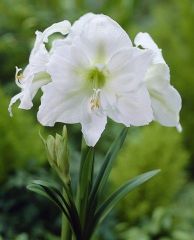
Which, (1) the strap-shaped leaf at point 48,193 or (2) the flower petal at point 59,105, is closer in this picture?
(2) the flower petal at point 59,105

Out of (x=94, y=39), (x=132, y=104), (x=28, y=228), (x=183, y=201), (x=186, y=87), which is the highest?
(x=94, y=39)

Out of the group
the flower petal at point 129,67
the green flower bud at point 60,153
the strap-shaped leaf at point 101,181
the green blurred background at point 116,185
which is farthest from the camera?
the green blurred background at point 116,185

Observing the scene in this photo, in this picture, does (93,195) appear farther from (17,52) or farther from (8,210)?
(17,52)

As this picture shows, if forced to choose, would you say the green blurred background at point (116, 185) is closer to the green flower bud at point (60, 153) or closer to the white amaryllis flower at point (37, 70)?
the green flower bud at point (60, 153)

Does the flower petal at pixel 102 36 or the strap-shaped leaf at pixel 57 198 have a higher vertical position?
the flower petal at pixel 102 36

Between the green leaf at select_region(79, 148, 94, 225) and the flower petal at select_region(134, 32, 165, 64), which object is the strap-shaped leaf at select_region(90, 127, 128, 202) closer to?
the green leaf at select_region(79, 148, 94, 225)

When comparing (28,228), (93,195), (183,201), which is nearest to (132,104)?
(93,195)

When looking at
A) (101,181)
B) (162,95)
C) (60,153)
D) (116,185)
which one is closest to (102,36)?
(162,95)

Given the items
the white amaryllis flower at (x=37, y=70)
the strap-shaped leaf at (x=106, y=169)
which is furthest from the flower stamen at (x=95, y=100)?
the strap-shaped leaf at (x=106, y=169)
